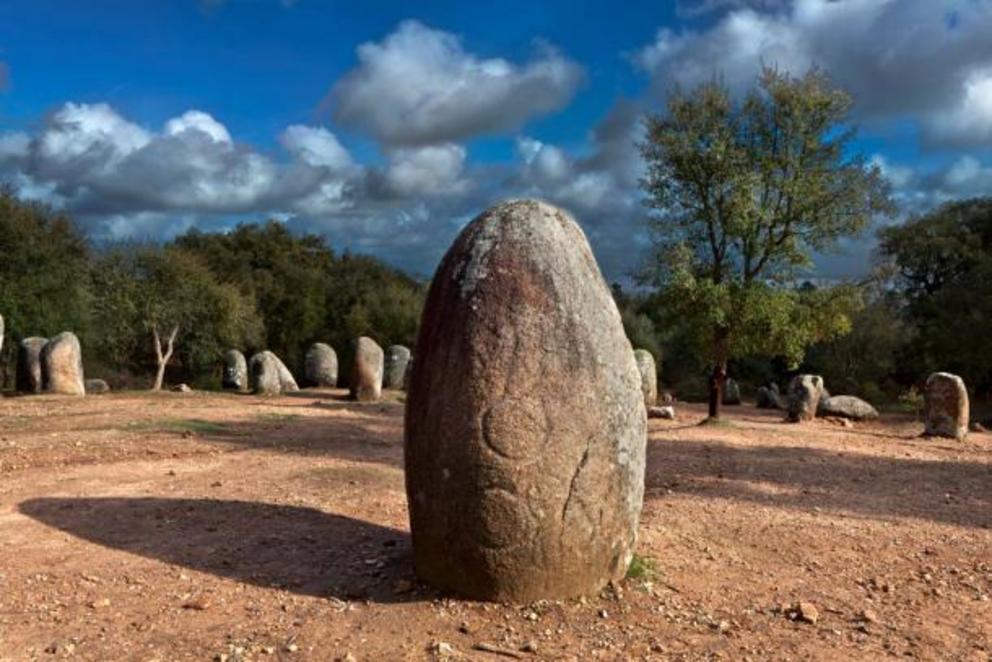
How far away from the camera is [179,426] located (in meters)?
14.8

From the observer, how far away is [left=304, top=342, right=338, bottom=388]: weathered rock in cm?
3378

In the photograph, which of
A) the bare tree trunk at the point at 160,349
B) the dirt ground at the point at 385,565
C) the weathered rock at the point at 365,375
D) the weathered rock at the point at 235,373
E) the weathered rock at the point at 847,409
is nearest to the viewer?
the dirt ground at the point at 385,565

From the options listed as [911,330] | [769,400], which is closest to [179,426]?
[769,400]

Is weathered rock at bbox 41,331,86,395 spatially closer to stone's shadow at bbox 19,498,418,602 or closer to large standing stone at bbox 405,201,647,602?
stone's shadow at bbox 19,498,418,602

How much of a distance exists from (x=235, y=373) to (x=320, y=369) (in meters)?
3.30

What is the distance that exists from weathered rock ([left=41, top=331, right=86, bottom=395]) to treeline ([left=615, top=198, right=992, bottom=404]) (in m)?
18.6

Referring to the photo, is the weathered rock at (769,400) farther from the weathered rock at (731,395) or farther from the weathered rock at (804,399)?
the weathered rock at (804,399)

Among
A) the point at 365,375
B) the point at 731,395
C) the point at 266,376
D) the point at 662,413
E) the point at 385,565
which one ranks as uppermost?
the point at 365,375

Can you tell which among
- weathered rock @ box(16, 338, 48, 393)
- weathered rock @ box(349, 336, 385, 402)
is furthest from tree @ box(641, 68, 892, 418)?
weathered rock @ box(16, 338, 48, 393)

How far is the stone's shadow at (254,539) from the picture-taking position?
653 centimetres

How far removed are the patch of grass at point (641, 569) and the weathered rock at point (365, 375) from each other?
61.9ft

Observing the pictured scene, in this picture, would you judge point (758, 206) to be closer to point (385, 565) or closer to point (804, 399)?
point (804, 399)

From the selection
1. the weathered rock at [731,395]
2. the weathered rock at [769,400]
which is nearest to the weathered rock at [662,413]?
the weathered rock at [769,400]

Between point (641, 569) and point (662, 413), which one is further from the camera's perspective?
point (662, 413)
